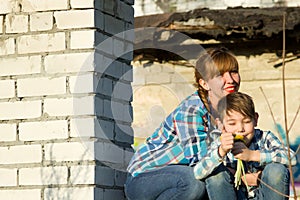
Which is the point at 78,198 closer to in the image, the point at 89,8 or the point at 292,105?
the point at 89,8

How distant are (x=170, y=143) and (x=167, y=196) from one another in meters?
0.33

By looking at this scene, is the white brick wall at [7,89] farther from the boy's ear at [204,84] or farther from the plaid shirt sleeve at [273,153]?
the plaid shirt sleeve at [273,153]

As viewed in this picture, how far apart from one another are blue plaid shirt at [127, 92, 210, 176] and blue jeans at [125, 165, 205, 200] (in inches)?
2.5

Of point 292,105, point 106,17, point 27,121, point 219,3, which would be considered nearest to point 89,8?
point 106,17

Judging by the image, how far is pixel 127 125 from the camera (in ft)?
19.0

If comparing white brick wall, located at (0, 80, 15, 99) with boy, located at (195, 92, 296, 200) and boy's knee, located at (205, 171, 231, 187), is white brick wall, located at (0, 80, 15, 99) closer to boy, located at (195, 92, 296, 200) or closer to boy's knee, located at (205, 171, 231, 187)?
boy, located at (195, 92, 296, 200)

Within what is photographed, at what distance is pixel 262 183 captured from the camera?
15.9 feet

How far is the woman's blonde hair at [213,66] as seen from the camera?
5.13m

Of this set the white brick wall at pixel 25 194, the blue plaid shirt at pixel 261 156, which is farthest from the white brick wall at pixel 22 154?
the blue plaid shirt at pixel 261 156

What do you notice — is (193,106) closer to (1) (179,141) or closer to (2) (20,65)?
(1) (179,141)

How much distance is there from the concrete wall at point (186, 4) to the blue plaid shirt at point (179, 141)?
10.7 m

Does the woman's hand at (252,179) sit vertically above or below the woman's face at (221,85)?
below

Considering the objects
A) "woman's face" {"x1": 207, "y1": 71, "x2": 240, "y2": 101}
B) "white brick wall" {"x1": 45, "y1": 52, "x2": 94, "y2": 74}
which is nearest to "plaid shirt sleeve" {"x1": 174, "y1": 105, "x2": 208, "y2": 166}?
"woman's face" {"x1": 207, "y1": 71, "x2": 240, "y2": 101}

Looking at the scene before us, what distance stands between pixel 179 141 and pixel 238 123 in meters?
0.40
